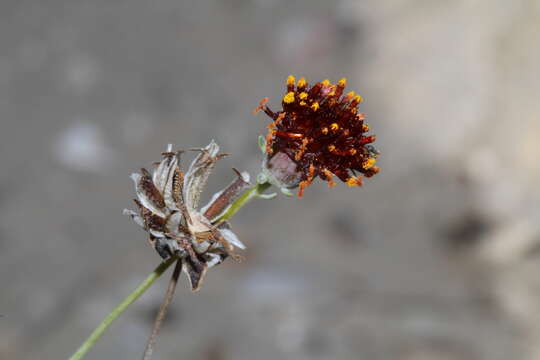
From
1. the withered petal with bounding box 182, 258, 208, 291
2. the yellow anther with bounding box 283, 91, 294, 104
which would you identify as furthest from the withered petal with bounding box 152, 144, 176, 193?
the yellow anther with bounding box 283, 91, 294, 104

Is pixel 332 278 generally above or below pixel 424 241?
below

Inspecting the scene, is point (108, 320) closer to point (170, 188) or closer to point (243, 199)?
point (170, 188)

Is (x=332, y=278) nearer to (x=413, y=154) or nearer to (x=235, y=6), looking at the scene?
(x=413, y=154)

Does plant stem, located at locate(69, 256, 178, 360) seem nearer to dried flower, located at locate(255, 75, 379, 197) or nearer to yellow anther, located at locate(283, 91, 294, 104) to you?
dried flower, located at locate(255, 75, 379, 197)

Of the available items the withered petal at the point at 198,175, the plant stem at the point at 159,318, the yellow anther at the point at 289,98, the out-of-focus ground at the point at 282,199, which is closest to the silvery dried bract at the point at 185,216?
the withered petal at the point at 198,175

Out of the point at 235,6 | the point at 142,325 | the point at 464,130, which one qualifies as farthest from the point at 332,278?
the point at 235,6

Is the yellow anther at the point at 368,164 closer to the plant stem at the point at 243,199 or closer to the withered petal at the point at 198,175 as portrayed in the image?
the plant stem at the point at 243,199
